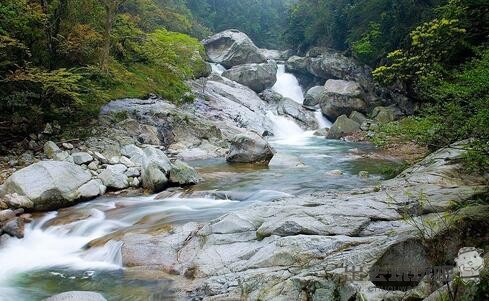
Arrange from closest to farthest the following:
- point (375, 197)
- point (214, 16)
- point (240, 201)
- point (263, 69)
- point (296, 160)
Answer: point (375, 197) → point (240, 201) → point (296, 160) → point (263, 69) → point (214, 16)

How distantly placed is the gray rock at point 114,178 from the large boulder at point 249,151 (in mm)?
4763

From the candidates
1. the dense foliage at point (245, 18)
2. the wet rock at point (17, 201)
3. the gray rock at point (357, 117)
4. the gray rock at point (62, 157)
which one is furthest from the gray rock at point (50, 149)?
the dense foliage at point (245, 18)

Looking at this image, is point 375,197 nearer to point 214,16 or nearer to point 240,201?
point 240,201

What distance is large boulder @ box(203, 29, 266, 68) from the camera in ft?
123

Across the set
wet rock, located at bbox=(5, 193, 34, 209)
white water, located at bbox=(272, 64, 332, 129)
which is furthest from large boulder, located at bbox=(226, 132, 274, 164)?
white water, located at bbox=(272, 64, 332, 129)

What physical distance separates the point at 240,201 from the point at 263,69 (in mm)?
24595

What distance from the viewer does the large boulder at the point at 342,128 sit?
24331mm

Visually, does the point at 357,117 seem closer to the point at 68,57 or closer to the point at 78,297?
the point at 68,57

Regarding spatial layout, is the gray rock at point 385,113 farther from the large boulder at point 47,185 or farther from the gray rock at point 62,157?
the large boulder at point 47,185

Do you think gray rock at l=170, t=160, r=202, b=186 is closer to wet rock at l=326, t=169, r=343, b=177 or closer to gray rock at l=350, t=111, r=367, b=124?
wet rock at l=326, t=169, r=343, b=177

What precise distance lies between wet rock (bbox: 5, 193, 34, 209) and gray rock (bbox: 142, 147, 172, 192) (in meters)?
3.00

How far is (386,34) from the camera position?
92.9ft

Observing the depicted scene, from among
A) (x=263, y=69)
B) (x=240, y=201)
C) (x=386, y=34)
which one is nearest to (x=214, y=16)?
(x=263, y=69)

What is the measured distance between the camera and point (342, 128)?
80.4ft
